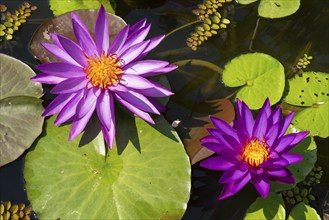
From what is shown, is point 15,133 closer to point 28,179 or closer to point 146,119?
point 28,179

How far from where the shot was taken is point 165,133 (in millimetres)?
2641

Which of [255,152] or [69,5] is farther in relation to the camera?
[69,5]

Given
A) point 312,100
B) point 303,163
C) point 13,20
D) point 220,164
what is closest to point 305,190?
point 303,163

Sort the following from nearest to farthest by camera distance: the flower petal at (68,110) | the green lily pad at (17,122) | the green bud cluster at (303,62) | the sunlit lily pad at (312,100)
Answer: the flower petal at (68,110) → the green lily pad at (17,122) → the sunlit lily pad at (312,100) → the green bud cluster at (303,62)

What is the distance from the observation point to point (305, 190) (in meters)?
2.96

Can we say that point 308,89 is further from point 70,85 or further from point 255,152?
point 70,85

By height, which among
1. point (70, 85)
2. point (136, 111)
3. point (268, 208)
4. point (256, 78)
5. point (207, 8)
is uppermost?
point (70, 85)

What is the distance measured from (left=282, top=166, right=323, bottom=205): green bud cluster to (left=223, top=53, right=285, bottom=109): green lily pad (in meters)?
0.60

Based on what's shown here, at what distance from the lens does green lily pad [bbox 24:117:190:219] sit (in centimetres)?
246

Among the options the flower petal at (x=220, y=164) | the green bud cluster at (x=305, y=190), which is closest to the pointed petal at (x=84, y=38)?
the flower petal at (x=220, y=164)

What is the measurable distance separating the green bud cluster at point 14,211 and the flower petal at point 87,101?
767 mm

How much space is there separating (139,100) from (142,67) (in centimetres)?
21

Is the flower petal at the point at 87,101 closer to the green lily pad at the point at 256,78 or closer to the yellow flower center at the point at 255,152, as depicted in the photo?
the yellow flower center at the point at 255,152

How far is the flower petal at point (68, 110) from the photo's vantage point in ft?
7.98
